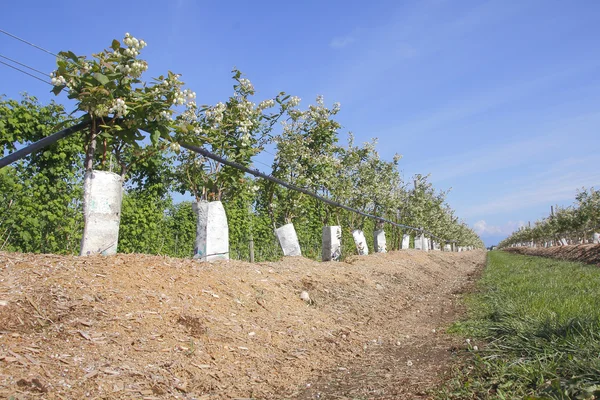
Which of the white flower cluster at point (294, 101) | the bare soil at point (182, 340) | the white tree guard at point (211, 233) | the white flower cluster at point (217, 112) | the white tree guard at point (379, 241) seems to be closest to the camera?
the bare soil at point (182, 340)

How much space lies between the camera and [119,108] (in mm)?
4590

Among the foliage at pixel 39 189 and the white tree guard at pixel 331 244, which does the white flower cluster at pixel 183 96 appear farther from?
the white tree guard at pixel 331 244

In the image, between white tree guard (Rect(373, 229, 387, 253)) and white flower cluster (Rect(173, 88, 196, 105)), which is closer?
white flower cluster (Rect(173, 88, 196, 105))

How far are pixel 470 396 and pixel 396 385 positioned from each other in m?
0.68

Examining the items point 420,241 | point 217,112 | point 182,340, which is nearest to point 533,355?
point 182,340

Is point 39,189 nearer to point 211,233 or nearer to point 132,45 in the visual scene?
point 211,233

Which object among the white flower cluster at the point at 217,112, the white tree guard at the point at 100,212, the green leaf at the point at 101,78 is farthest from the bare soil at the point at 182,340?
the white flower cluster at the point at 217,112

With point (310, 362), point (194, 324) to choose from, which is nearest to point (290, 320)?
point (310, 362)

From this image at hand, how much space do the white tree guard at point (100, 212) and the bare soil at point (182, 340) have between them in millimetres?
573

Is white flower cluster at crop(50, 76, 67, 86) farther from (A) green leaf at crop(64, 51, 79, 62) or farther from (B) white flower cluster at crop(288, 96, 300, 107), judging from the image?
(B) white flower cluster at crop(288, 96, 300, 107)

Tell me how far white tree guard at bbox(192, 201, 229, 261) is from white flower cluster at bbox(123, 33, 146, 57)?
3293 mm

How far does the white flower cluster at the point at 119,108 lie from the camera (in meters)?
4.57

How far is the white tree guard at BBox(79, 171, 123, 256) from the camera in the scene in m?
5.37

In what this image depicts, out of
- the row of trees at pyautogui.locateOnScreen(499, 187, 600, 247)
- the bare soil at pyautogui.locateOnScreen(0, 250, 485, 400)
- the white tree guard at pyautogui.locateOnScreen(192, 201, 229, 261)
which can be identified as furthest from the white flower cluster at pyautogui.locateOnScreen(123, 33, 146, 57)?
the row of trees at pyautogui.locateOnScreen(499, 187, 600, 247)
